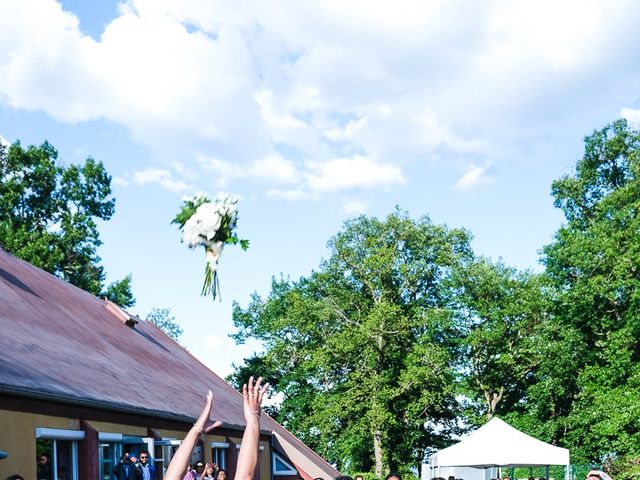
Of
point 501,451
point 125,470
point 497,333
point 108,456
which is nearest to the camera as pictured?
point 125,470

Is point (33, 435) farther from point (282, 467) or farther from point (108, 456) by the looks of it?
point (282, 467)

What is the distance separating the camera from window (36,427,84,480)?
15.5 meters

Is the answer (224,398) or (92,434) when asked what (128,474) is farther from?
(224,398)

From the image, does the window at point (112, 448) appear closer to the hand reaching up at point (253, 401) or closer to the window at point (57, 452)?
the window at point (57, 452)

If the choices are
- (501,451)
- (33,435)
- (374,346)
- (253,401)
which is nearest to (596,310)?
(374,346)

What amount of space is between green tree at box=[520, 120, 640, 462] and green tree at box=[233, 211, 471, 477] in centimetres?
642

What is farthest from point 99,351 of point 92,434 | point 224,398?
point 224,398

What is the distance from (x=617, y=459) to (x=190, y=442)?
3572 centimetres

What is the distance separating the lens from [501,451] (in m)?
21.9

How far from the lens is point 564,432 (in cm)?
4425

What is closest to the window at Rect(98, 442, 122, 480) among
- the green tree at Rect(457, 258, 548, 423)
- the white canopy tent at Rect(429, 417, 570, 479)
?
the white canopy tent at Rect(429, 417, 570, 479)

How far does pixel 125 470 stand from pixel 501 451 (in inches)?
351

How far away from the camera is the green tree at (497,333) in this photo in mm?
48094

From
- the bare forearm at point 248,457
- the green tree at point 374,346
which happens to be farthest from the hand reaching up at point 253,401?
the green tree at point 374,346
